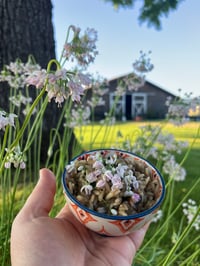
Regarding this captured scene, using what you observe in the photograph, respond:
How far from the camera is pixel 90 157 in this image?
0.62 metres

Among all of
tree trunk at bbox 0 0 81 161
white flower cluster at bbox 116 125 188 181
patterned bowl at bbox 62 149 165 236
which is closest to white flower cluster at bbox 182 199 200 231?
white flower cluster at bbox 116 125 188 181

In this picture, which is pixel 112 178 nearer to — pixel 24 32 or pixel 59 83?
pixel 59 83

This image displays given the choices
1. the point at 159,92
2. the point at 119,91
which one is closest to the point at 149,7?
the point at 119,91

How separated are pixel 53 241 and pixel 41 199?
10 cm

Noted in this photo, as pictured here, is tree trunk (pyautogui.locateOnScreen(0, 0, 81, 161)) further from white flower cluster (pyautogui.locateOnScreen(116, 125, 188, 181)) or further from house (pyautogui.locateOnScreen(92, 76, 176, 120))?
house (pyautogui.locateOnScreen(92, 76, 176, 120))

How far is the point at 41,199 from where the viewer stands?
0.65m

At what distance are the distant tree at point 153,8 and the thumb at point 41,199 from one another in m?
2.67

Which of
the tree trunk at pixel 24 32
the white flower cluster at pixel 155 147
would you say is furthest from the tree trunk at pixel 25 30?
the white flower cluster at pixel 155 147

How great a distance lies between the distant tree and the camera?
9.77 ft

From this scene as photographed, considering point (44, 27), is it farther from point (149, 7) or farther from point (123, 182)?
point (149, 7)

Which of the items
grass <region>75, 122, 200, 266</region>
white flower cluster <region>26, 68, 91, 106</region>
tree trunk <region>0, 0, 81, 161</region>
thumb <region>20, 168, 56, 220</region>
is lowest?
grass <region>75, 122, 200, 266</region>

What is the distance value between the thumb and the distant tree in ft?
8.76

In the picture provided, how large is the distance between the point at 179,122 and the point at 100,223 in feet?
1.87

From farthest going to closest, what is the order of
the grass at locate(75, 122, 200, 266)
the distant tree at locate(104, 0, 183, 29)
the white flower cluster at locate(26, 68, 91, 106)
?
the distant tree at locate(104, 0, 183, 29) → the grass at locate(75, 122, 200, 266) → the white flower cluster at locate(26, 68, 91, 106)
